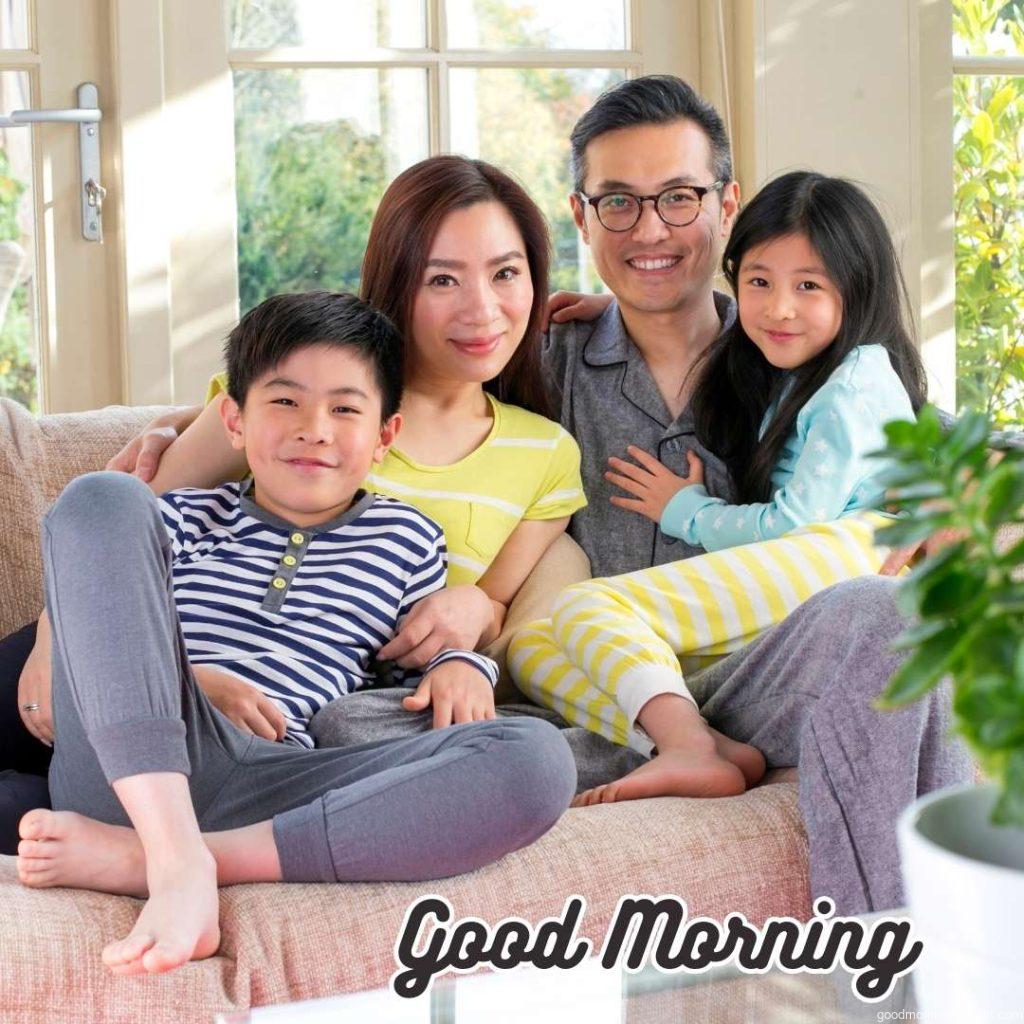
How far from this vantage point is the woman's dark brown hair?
76.0 inches

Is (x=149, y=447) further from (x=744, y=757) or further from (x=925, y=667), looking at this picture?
(x=925, y=667)

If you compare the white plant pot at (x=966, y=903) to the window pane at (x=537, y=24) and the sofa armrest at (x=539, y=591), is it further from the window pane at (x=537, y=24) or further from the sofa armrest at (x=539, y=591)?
the window pane at (x=537, y=24)

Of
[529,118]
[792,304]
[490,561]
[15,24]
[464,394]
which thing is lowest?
[490,561]

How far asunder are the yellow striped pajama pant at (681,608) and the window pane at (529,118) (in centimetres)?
133

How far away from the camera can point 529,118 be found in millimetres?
2947

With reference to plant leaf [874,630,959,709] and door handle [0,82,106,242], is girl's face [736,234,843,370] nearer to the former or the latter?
door handle [0,82,106,242]

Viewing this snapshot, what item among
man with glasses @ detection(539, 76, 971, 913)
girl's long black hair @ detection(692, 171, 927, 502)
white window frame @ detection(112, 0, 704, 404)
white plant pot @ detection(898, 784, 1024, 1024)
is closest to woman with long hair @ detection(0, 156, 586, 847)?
man with glasses @ detection(539, 76, 971, 913)

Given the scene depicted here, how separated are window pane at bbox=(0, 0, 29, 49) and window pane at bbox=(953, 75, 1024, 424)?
181 cm

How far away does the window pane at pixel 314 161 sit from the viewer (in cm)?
284

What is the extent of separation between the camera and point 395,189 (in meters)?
1.97

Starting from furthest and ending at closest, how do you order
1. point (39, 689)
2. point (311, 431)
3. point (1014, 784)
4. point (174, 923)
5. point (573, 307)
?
1. point (573, 307)
2. point (311, 431)
3. point (39, 689)
4. point (174, 923)
5. point (1014, 784)

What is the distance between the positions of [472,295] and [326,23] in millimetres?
1139

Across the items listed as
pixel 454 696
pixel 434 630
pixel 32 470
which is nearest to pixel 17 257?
pixel 32 470

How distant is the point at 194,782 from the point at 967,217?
2.26 metres
